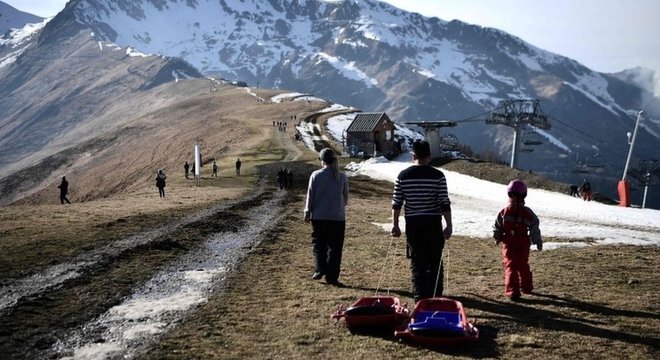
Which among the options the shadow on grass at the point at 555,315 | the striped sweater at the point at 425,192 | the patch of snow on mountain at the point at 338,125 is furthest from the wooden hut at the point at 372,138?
the striped sweater at the point at 425,192

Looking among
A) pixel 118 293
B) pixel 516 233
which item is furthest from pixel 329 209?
pixel 118 293

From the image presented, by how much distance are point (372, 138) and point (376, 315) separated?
217 feet

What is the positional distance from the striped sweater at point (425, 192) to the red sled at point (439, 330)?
191 cm

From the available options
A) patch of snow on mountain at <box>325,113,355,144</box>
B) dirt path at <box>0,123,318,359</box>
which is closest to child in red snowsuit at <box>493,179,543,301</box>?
dirt path at <box>0,123,318,359</box>

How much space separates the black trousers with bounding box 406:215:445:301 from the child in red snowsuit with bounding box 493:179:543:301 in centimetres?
148

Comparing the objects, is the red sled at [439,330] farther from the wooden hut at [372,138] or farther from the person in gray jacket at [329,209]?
the wooden hut at [372,138]

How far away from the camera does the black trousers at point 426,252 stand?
930 cm

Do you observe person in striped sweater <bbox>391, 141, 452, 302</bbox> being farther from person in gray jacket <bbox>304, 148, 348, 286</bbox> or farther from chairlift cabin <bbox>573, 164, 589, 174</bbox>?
chairlift cabin <bbox>573, 164, 589, 174</bbox>

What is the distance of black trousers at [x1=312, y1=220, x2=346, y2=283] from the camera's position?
1110 cm

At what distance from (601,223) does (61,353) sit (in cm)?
2726

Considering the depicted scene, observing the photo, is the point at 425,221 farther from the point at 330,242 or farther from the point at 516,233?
the point at 330,242

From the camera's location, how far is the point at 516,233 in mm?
10070

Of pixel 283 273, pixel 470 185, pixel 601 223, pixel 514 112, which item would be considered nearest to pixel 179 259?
pixel 283 273

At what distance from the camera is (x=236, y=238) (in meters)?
17.4
